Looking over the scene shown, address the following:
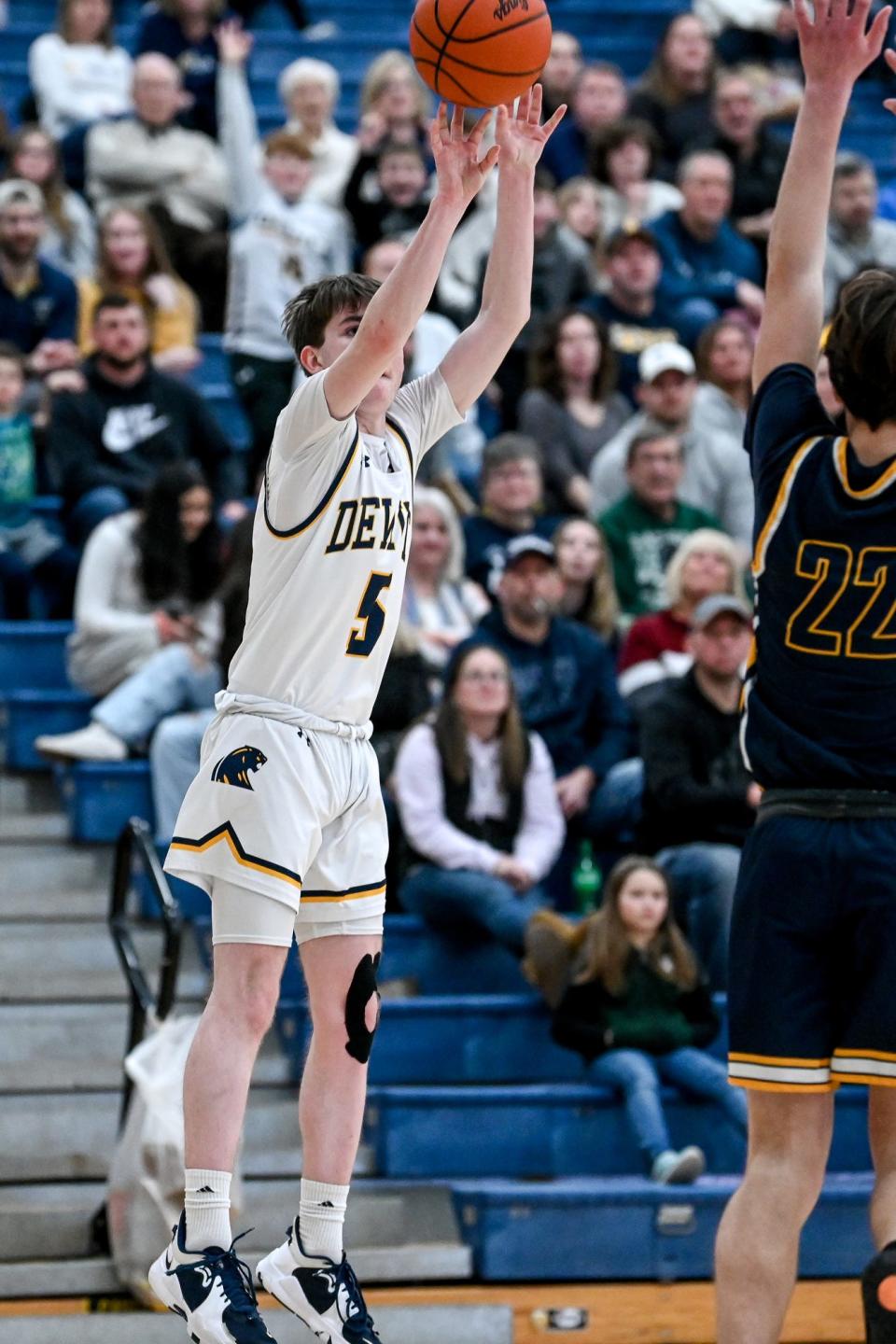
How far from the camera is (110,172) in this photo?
11.5 m

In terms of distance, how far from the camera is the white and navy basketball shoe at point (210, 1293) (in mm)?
4102

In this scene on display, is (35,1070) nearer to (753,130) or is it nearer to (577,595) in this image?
(577,595)

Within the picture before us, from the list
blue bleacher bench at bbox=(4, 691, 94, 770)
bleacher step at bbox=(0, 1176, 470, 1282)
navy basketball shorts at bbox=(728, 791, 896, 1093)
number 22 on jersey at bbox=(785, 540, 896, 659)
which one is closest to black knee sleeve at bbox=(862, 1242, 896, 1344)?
navy basketball shorts at bbox=(728, 791, 896, 1093)

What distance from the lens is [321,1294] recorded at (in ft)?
14.4

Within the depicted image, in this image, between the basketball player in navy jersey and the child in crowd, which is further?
the child in crowd

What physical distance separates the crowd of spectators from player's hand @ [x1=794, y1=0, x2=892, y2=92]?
159cm

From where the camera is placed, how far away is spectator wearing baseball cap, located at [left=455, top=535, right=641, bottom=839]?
28.6 ft

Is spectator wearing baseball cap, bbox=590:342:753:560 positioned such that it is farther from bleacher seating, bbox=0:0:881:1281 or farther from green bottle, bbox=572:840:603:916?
bleacher seating, bbox=0:0:881:1281

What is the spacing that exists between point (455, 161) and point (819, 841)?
1503 millimetres

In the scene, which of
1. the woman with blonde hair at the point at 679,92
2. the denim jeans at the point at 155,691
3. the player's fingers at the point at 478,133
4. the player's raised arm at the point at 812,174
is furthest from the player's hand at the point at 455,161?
the woman with blonde hair at the point at 679,92

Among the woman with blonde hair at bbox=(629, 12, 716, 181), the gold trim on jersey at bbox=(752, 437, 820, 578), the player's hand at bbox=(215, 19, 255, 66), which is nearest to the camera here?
the gold trim on jersey at bbox=(752, 437, 820, 578)

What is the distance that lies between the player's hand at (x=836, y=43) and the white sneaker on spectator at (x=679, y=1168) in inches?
157

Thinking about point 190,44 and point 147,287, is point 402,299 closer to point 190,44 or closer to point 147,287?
point 147,287

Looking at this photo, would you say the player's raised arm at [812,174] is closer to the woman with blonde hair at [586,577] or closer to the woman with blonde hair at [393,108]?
the woman with blonde hair at [586,577]
